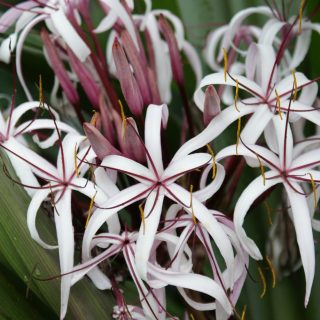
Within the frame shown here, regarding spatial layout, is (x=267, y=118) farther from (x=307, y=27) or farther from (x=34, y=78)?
(x=34, y=78)

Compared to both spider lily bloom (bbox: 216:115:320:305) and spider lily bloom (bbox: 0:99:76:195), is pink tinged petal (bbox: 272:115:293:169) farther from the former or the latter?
spider lily bloom (bbox: 0:99:76:195)

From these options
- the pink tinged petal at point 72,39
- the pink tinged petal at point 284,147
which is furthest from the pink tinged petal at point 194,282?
the pink tinged petal at point 72,39

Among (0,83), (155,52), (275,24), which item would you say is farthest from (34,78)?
(275,24)

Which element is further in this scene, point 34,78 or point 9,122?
point 34,78

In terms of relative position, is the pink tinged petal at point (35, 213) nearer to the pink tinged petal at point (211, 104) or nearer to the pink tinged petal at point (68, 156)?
the pink tinged petal at point (68, 156)

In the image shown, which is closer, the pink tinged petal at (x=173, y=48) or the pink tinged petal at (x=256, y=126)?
the pink tinged petal at (x=256, y=126)

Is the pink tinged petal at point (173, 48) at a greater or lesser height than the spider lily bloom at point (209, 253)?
greater
